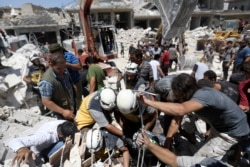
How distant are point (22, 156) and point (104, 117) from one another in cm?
107

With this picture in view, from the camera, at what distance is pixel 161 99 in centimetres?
356

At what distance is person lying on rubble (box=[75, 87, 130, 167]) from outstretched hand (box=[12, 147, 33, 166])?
840 millimetres

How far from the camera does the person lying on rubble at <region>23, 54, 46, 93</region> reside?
5.58 metres

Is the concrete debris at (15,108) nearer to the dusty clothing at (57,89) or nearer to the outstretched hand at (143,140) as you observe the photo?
the dusty clothing at (57,89)

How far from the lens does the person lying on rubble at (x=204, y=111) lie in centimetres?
252

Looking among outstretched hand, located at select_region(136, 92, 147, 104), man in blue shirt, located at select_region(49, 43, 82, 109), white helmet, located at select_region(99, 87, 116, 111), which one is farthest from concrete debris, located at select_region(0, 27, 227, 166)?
outstretched hand, located at select_region(136, 92, 147, 104)

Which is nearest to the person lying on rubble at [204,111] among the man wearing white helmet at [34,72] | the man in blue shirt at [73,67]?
the man in blue shirt at [73,67]

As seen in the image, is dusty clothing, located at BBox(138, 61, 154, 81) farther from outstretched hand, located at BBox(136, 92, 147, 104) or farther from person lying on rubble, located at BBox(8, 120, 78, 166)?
Answer: person lying on rubble, located at BBox(8, 120, 78, 166)

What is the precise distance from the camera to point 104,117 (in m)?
3.11

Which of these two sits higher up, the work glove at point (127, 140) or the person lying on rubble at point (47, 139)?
the person lying on rubble at point (47, 139)

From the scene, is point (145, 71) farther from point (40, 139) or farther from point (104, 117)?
point (40, 139)

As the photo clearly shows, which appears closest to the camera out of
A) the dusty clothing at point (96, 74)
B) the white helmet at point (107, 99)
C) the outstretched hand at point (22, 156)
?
the outstretched hand at point (22, 156)

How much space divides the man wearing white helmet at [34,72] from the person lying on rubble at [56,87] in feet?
7.45

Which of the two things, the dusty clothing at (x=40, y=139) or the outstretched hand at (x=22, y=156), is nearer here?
the outstretched hand at (x=22, y=156)
